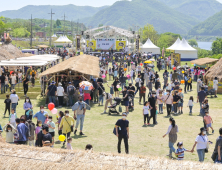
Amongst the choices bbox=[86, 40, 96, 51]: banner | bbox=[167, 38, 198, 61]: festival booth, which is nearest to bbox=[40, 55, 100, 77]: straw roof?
bbox=[167, 38, 198, 61]: festival booth

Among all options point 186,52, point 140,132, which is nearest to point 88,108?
point 140,132

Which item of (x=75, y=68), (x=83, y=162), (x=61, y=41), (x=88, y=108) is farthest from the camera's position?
(x=61, y=41)

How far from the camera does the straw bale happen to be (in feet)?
20.0

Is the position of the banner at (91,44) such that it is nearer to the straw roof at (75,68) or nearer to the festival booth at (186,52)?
the festival booth at (186,52)

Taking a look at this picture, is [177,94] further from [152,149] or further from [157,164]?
[157,164]

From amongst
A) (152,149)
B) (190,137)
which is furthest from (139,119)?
(152,149)

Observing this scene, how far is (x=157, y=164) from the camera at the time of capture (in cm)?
616

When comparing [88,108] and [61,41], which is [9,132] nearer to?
[88,108]

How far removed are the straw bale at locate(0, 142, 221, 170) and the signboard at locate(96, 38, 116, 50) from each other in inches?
2302

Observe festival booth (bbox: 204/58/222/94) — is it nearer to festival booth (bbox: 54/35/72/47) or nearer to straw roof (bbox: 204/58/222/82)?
Answer: straw roof (bbox: 204/58/222/82)

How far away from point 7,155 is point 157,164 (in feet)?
9.84

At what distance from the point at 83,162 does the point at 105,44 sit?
2334 inches

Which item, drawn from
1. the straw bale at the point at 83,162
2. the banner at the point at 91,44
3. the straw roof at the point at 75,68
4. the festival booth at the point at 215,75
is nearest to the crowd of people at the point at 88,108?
the straw roof at the point at 75,68

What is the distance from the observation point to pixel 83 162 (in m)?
6.28
